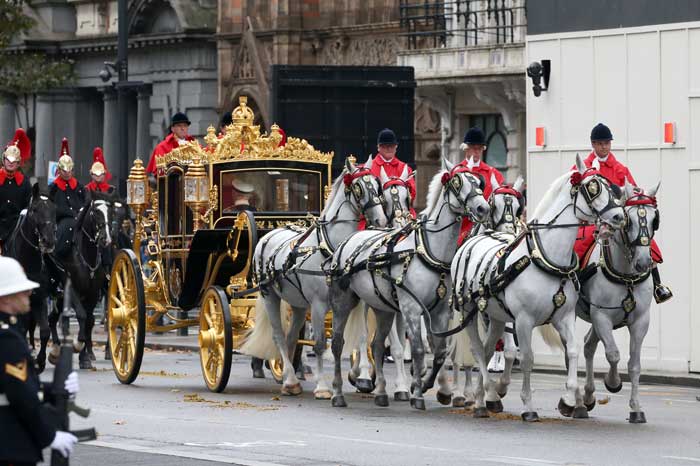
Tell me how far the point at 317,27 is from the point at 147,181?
2126cm

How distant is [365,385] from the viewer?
1917 cm

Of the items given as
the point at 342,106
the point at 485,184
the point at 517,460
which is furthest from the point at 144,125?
the point at 517,460

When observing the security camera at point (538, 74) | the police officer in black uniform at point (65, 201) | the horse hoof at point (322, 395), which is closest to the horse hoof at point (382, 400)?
the horse hoof at point (322, 395)

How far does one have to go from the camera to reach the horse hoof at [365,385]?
1917 cm

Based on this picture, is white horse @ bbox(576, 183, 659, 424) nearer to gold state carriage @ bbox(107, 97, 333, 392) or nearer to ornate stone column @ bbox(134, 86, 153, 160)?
gold state carriage @ bbox(107, 97, 333, 392)

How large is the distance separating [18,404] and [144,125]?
40925 millimetres

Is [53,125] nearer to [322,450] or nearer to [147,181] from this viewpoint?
[147,181]

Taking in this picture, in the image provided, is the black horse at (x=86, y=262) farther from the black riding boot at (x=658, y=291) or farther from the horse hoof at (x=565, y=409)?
the horse hoof at (x=565, y=409)

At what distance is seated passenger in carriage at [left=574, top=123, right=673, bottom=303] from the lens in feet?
56.7

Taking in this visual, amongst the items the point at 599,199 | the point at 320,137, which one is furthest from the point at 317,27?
the point at 599,199

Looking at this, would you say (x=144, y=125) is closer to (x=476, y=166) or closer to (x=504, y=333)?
(x=476, y=166)

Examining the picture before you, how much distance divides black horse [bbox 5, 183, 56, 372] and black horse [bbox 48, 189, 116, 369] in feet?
1.37

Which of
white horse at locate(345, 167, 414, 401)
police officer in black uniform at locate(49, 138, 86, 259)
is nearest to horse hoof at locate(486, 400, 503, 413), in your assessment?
white horse at locate(345, 167, 414, 401)

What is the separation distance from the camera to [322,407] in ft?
59.0
